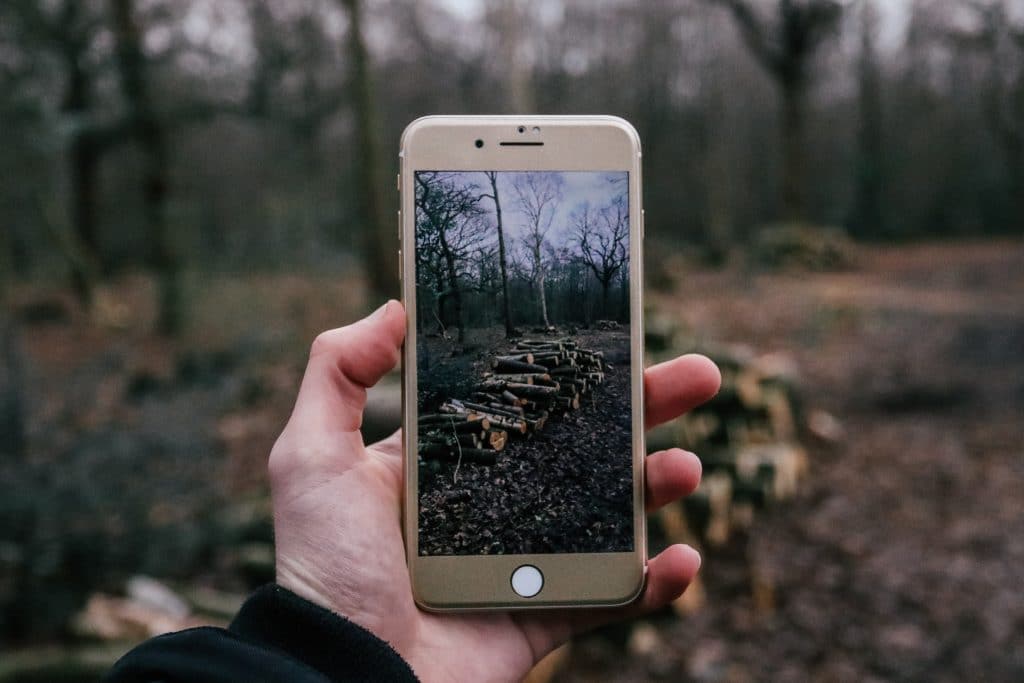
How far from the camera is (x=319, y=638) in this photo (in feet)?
4.83

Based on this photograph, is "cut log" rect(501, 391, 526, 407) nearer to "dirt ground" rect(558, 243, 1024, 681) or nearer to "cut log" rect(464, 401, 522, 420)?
"cut log" rect(464, 401, 522, 420)

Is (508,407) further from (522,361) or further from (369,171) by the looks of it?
(369,171)

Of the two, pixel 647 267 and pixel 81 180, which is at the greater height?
pixel 81 180

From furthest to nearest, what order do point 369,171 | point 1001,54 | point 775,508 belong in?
point 369,171 < point 1001,54 < point 775,508

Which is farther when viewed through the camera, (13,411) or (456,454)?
(13,411)

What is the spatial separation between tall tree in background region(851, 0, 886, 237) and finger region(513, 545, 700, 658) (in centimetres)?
2005

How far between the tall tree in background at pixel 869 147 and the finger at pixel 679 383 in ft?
65.2

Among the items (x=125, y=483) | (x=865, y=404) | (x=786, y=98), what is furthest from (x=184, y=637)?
(x=786, y=98)

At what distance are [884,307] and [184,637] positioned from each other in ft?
33.7

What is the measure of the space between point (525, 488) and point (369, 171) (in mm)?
8042

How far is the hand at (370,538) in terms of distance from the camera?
5.29ft

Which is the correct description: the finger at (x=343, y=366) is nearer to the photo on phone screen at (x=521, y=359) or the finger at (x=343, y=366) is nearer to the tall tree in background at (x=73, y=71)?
the photo on phone screen at (x=521, y=359)

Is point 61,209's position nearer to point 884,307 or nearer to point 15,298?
point 15,298

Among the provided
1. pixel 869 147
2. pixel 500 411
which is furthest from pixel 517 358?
pixel 869 147
